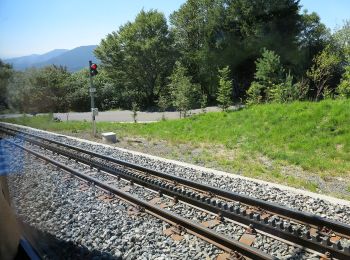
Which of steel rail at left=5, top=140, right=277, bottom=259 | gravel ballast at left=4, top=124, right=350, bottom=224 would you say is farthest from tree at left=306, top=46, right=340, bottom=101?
steel rail at left=5, top=140, right=277, bottom=259

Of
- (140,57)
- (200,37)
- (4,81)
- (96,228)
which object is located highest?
(200,37)

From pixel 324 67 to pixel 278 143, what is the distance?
29.2 feet

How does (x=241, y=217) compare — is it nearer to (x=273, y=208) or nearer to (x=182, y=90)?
(x=273, y=208)

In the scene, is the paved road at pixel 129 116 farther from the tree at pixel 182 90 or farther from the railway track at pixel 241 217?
the railway track at pixel 241 217

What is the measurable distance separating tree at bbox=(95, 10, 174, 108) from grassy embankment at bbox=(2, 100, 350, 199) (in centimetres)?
898

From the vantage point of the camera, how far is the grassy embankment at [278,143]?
6895 mm

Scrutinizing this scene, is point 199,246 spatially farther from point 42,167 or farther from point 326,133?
point 326,133

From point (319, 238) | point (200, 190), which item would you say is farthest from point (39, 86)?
point (319, 238)

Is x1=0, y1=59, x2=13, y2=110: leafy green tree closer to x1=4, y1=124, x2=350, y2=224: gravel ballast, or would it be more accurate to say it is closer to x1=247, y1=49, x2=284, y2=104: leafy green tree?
x1=4, y1=124, x2=350, y2=224: gravel ballast

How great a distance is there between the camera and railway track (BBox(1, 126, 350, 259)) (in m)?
3.70

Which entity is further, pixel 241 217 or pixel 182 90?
pixel 182 90

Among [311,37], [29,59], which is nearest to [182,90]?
[311,37]

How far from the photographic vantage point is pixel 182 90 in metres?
18.9

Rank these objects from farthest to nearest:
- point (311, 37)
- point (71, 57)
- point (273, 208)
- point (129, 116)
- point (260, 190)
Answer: point (129, 116) → point (311, 37) → point (260, 190) → point (273, 208) → point (71, 57)
